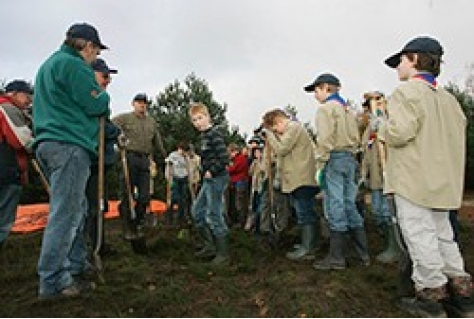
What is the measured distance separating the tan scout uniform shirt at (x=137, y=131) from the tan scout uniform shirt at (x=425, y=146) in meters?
3.73

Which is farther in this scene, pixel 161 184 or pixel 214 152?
pixel 161 184

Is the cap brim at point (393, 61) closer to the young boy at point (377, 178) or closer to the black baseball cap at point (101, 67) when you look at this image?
the young boy at point (377, 178)

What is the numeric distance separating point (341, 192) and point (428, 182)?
1557mm

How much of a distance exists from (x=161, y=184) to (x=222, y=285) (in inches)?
460

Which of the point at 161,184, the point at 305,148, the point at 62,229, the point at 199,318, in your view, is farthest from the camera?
the point at 161,184

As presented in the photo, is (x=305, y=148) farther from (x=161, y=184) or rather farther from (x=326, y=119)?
(x=161, y=184)

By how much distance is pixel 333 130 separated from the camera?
4820 millimetres

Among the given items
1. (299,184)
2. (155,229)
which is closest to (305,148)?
(299,184)

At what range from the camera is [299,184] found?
5375 mm

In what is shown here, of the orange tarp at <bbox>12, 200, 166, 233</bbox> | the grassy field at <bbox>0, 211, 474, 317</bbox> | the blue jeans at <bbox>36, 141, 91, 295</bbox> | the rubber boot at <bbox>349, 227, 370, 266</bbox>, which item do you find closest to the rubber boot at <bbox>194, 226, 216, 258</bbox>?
the grassy field at <bbox>0, 211, 474, 317</bbox>

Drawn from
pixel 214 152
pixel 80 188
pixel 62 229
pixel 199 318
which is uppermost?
pixel 214 152

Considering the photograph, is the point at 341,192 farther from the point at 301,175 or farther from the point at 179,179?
the point at 179,179

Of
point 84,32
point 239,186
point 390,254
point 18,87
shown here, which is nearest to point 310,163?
point 390,254

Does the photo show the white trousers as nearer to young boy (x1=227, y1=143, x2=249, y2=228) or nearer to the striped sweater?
the striped sweater
